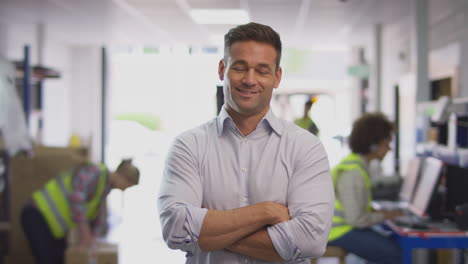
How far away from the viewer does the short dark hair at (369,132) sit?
3258mm

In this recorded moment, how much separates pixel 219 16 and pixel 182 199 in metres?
5.60

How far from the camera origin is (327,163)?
1.52m

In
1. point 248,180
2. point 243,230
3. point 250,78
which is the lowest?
point 243,230

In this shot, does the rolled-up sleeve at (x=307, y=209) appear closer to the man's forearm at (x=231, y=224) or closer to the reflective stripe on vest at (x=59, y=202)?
the man's forearm at (x=231, y=224)

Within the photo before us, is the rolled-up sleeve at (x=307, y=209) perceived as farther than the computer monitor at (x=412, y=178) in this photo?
No

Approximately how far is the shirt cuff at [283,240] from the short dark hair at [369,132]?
2.00 metres

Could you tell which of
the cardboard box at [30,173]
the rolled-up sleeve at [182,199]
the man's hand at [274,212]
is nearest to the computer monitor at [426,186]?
the man's hand at [274,212]

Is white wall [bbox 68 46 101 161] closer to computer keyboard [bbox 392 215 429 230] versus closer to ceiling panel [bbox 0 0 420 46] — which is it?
ceiling panel [bbox 0 0 420 46]

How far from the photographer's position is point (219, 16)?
265 inches

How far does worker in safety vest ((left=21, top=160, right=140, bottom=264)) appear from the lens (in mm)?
3396

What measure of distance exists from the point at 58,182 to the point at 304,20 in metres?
4.72

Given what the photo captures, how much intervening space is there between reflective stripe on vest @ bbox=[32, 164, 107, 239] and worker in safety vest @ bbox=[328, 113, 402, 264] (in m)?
1.66

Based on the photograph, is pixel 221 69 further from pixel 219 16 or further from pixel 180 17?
pixel 180 17

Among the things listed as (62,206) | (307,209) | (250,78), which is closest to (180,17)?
(62,206)
